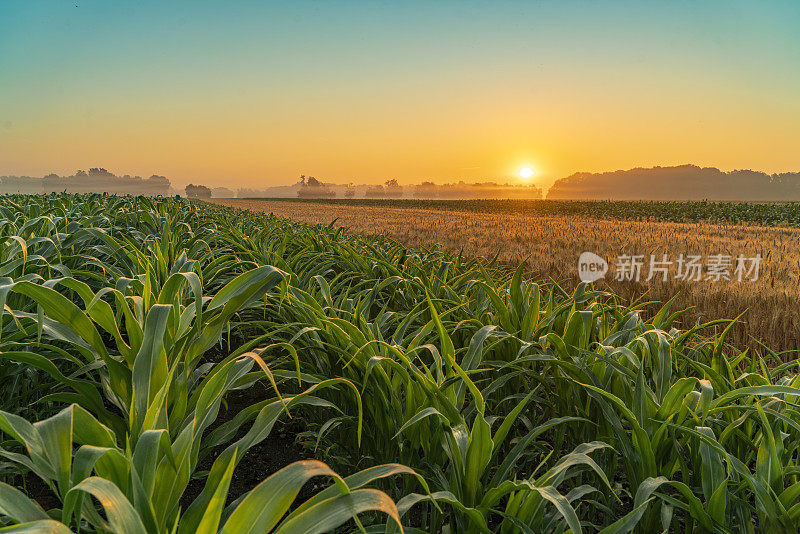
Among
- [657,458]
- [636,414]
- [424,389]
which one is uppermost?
[424,389]

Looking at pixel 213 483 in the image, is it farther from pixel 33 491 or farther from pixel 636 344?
pixel 636 344

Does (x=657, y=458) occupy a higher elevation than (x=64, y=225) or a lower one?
lower

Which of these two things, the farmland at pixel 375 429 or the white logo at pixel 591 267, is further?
the white logo at pixel 591 267

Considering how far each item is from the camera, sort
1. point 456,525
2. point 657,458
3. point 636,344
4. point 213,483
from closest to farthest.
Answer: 1. point 213,483
2. point 456,525
3. point 657,458
4. point 636,344

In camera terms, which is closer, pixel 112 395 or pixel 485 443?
pixel 485 443

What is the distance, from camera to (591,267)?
22.2 feet

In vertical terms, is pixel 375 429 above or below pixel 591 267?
below

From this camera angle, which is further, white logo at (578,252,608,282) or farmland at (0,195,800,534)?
white logo at (578,252,608,282)

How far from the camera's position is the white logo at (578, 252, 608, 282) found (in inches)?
249

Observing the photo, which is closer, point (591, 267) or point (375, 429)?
point (375, 429)

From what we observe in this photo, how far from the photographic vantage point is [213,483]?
1.13 metres

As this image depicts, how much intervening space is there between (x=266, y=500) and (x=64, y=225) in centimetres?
440

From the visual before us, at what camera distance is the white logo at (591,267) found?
631 cm

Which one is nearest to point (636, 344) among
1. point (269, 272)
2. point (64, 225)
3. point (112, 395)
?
point (269, 272)
